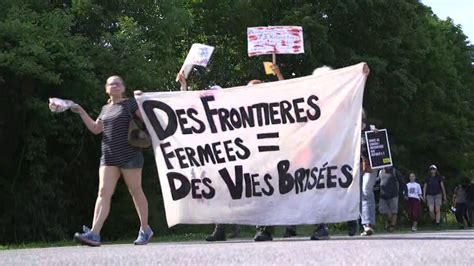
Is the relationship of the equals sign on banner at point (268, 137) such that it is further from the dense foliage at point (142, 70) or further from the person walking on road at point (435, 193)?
the person walking on road at point (435, 193)

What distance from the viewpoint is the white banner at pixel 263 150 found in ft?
29.3

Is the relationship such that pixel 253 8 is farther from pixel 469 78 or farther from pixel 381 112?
pixel 469 78

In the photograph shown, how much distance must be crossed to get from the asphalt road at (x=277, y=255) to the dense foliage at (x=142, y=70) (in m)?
9.35

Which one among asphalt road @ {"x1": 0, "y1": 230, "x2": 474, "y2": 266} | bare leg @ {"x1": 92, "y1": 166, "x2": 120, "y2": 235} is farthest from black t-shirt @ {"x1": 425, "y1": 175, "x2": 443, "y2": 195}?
bare leg @ {"x1": 92, "y1": 166, "x2": 120, "y2": 235}

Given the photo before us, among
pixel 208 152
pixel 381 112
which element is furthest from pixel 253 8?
pixel 208 152

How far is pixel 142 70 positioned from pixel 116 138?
403 inches

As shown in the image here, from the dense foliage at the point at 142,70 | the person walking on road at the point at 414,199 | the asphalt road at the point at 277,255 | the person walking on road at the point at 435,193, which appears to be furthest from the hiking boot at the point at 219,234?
the person walking on road at the point at 435,193

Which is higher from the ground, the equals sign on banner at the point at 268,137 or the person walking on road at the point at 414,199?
the equals sign on banner at the point at 268,137

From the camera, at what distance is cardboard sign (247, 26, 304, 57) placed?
34.8 feet

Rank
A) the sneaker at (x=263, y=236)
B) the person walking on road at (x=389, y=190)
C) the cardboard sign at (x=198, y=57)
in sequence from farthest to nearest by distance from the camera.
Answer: the person walking on road at (x=389, y=190) < the cardboard sign at (x=198, y=57) < the sneaker at (x=263, y=236)

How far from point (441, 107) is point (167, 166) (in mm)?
27882

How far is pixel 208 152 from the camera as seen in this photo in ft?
29.8

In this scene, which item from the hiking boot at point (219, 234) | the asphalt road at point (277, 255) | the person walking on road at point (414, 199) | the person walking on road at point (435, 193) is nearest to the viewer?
the asphalt road at point (277, 255)

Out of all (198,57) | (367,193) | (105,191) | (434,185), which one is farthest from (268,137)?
(434,185)
